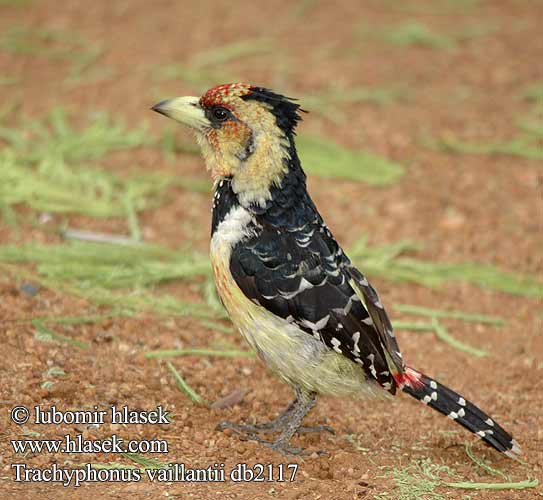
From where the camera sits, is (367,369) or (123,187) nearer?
(367,369)

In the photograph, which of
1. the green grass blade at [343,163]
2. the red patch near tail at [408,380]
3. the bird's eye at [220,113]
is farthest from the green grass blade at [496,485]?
the green grass blade at [343,163]

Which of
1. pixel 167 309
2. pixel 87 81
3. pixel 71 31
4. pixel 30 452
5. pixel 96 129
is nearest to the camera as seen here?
pixel 30 452

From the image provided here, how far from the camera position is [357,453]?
494 centimetres

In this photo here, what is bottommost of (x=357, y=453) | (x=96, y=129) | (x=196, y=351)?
(x=357, y=453)

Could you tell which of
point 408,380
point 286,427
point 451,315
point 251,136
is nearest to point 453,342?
point 451,315

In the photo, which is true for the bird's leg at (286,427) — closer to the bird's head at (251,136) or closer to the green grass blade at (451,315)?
the bird's head at (251,136)

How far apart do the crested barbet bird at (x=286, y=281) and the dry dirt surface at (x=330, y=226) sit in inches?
13.1

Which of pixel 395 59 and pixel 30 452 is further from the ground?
pixel 395 59

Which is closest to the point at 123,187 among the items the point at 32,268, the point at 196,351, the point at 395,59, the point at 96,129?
the point at 96,129

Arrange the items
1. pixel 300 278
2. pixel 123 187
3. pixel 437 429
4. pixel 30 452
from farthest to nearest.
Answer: pixel 123 187, pixel 437 429, pixel 300 278, pixel 30 452

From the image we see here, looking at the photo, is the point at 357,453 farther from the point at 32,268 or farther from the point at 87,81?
the point at 87,81

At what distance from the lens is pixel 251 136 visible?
4992mm

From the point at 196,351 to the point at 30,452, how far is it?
1.45m

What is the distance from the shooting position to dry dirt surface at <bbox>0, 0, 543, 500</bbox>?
4762mm
